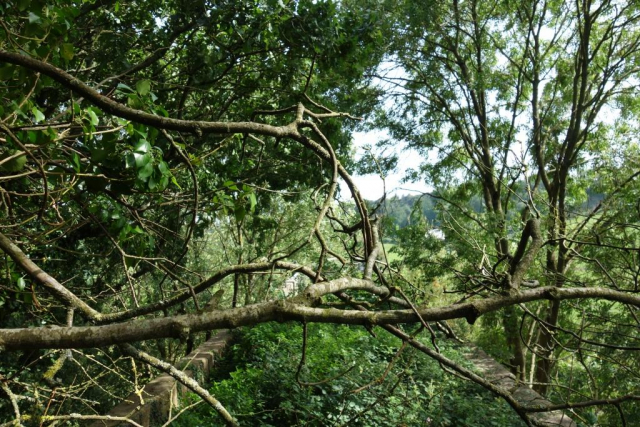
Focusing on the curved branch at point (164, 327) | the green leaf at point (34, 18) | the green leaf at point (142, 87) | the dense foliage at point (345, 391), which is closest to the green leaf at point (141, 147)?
the green leaf at point (142, 87)

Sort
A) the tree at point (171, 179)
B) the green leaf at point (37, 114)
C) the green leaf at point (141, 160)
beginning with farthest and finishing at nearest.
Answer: the green leaf at point (37, 114) → the green leaf at point (141, 160) → the tree at point (171, 179)

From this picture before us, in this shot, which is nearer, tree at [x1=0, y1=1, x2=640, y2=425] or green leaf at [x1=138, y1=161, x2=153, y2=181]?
tree at [x1=0, y1=1, x2=640, y2=425]

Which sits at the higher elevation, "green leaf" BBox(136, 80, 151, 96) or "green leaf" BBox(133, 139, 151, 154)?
"green leaf" BBox(136, 80, 151, 96)

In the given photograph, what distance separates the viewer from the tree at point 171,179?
1.53m

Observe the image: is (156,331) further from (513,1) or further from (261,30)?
(513,1)

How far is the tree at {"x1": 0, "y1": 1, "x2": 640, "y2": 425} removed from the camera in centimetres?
153

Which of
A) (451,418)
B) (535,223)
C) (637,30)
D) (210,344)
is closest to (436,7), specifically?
(637,30)

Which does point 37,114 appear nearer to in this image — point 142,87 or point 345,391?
point 142,87

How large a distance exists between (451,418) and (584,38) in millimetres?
8312

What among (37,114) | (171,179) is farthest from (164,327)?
(171,179)

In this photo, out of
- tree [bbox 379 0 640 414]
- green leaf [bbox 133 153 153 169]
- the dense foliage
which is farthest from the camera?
tree [bbox 379 0 640 414]

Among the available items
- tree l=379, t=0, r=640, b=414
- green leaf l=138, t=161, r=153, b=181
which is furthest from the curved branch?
tree l=379, t=0, r=640, b=414

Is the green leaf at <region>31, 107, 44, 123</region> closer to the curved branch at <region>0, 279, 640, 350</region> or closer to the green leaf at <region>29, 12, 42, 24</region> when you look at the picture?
the green leaf at <region>29, 12, 42, 24</region>

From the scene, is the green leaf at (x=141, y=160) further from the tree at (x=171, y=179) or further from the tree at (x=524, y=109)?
the tree at (x=524, y=109)
